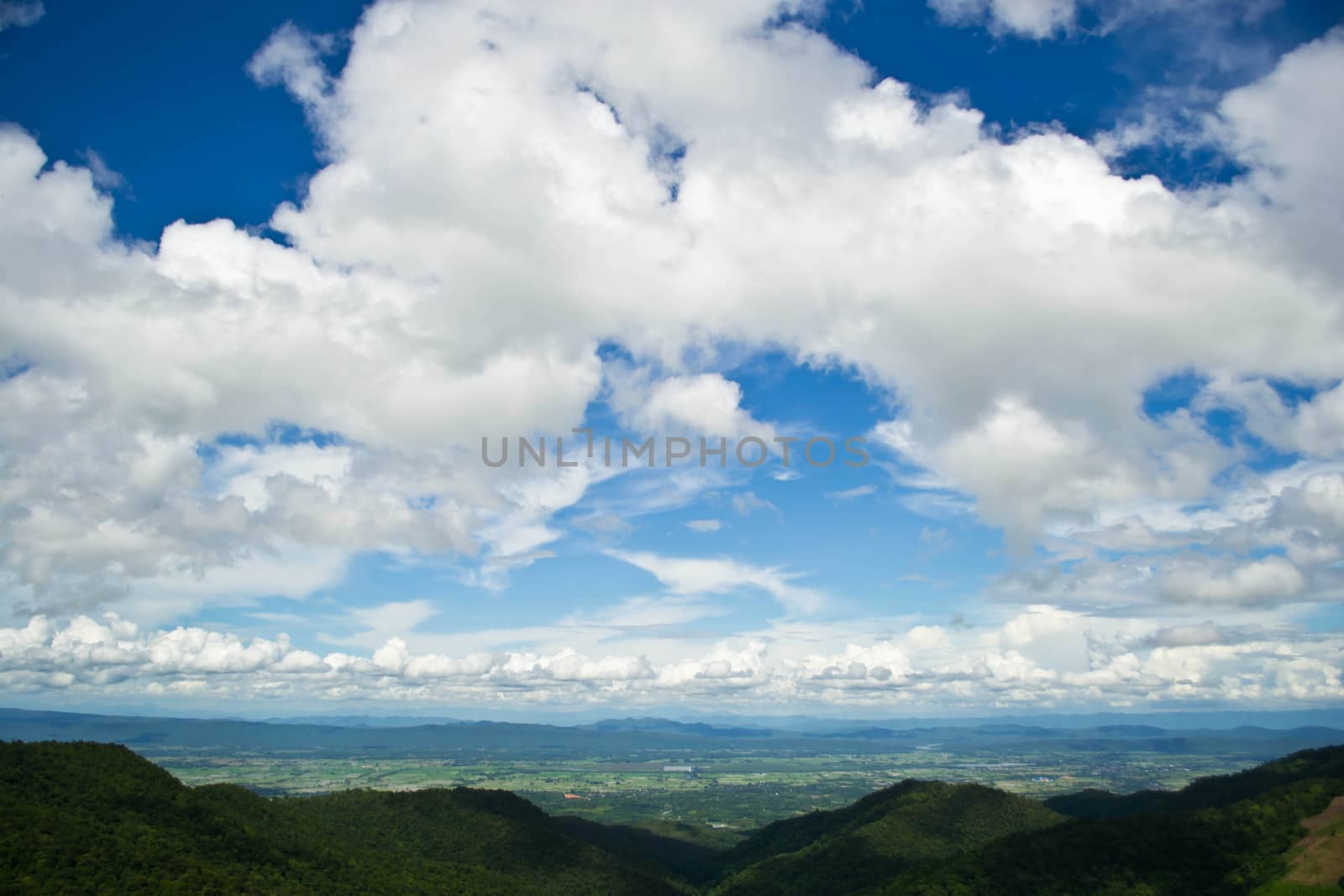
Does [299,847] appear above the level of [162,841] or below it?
below

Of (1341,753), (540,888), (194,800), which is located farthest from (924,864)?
(194,800)

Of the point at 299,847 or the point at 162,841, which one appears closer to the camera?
the point at 162,841

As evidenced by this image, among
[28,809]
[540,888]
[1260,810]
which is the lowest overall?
[540,888]

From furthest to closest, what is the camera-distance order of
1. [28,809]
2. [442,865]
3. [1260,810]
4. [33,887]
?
1. [442,865]
2. [1260,810]
3. [28,809]
4. [33,887]

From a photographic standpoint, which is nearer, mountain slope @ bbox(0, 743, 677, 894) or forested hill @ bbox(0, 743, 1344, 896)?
mountain slope @ bbox(0, 743, 677, 894)

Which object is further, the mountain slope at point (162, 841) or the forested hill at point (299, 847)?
the forested hill at point (299, 847)

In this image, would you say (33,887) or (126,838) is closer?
(33,887)

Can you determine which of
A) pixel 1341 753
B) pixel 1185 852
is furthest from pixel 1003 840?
pixel 1341 753

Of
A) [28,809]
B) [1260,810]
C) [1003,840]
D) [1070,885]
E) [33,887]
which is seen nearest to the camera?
[33,887]

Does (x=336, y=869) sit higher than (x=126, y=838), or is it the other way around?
(x=126, y=838)

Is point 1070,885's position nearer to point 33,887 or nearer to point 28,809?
point 33,887
